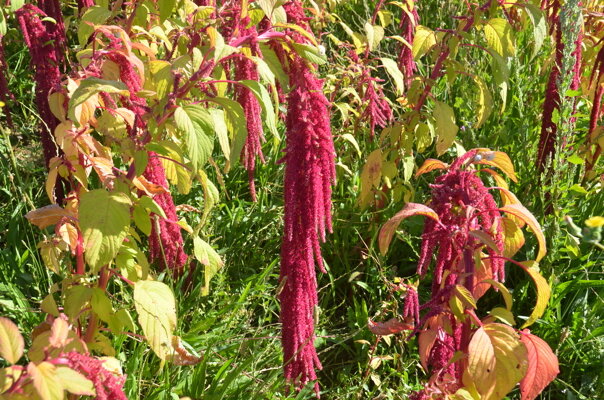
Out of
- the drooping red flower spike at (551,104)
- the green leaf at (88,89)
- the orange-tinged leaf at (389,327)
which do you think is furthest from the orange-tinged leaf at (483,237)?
the drooping red flower spike at (551,104)

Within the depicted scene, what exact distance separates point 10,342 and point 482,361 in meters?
0.88

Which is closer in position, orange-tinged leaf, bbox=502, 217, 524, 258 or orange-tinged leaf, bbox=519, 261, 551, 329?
orange-tinged leaf, bbox=519, 261, 551, 329

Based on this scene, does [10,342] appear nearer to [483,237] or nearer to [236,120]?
[236,120]

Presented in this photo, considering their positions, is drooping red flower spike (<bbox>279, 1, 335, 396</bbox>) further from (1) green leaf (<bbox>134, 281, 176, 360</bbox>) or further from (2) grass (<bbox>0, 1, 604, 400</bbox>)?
(1) green leaf (<bbox>134, 281, 176, 360</bbox>)

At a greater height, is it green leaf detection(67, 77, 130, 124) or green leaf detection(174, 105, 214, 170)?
green leaf detection(67, 77, 130, 124)

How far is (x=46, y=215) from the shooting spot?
167 cm

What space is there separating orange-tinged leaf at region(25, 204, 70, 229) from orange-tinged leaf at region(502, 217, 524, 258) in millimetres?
1017

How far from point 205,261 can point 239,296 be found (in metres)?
0.97

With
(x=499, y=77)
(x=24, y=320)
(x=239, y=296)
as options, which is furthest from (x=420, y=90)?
(x=24, y=320)

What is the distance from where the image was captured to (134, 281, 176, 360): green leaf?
5.08ft

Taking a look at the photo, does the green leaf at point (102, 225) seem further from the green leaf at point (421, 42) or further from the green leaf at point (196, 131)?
the green leaf at point (421, 42)

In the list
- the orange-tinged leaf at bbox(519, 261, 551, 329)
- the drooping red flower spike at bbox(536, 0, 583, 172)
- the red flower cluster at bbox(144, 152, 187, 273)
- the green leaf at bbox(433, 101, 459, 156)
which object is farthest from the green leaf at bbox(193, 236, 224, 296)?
the drooping red flower spike at bbox(536, 0, 583, 172)

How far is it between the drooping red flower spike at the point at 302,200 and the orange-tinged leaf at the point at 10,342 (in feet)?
2.73

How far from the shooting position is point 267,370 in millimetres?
2408
